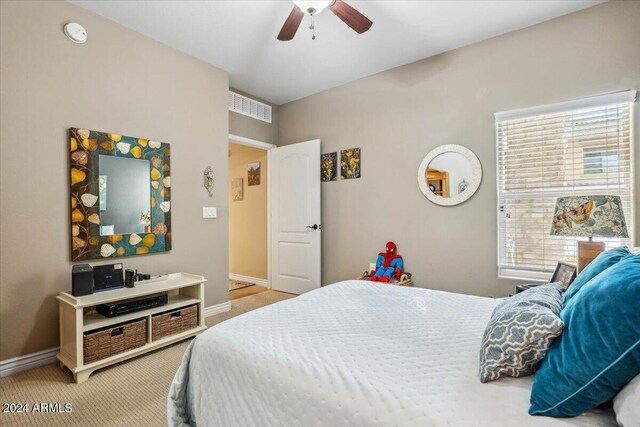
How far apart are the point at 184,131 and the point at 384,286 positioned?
251 cm

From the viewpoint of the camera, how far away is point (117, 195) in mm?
2607

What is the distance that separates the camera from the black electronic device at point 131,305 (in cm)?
227

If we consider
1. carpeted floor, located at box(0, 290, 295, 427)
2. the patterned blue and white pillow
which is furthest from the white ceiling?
carpeted floor, located at box(0, 290, 295, 427)

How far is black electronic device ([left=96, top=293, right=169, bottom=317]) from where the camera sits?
89.4 inches

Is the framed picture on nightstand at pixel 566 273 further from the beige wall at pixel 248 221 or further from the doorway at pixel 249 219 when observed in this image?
the beige wall at pixel 248 221

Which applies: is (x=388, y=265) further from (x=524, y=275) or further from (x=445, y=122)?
(x=445, y=122)

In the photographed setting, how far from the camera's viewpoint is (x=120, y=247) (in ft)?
8.58

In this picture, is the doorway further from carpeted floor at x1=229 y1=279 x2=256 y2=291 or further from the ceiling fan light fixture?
the ceiling fan light fixture

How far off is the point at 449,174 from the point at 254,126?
8.52 ft

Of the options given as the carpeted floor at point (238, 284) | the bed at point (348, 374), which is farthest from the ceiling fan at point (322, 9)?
the carpeted floor at point (238, 284)

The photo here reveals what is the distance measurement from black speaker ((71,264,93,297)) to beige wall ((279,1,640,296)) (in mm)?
2528

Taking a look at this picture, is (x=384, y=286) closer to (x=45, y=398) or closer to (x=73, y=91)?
(x=45, y=398)

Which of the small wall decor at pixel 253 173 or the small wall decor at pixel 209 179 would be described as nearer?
the small wall decor at pixel 209 179

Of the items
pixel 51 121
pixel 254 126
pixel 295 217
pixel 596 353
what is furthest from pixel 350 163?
pixel 596 353
